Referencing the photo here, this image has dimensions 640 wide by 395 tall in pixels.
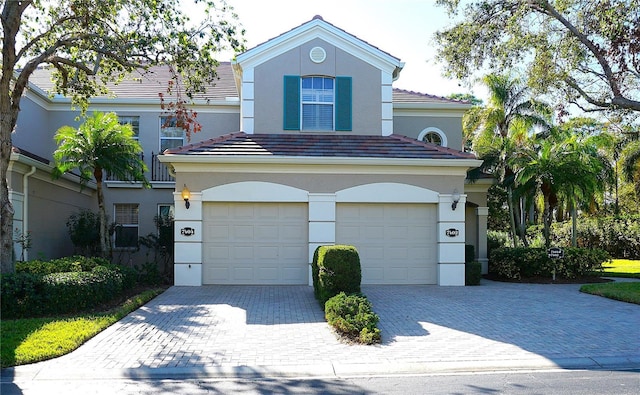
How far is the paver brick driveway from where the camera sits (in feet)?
24.2

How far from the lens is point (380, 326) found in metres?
9.30

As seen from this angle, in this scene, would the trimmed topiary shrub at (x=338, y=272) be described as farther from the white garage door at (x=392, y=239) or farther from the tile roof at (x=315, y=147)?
the tile roof at (x=315, y=147)

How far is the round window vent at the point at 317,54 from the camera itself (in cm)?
1560

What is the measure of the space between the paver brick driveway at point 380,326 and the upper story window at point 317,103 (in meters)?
5.28

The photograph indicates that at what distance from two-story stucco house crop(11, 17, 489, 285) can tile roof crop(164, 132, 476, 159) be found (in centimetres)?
4

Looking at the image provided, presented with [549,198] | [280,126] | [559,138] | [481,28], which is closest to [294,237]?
[280,126]

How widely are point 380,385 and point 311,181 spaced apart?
8.26 meters

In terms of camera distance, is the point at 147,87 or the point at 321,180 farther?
the point at 147,87

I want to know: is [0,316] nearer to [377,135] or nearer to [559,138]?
[377,135]

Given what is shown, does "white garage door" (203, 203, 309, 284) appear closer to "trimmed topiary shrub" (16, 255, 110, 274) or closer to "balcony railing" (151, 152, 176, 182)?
"trimmed topiary shrub" (16, 255, 110, 274)

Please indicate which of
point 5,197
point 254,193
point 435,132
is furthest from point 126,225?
point 435,132

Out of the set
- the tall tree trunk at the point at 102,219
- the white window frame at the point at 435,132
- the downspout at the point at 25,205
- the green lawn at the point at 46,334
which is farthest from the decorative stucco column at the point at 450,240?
the downspout at the point at 25,205

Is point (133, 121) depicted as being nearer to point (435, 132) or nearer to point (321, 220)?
point (321, 220)

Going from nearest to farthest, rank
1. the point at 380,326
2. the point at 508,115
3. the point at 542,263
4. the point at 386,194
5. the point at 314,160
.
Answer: the point at 380,326 < the point at 314,160 < the point at 386,194 < the point at 542,263 < the point at 508,115
